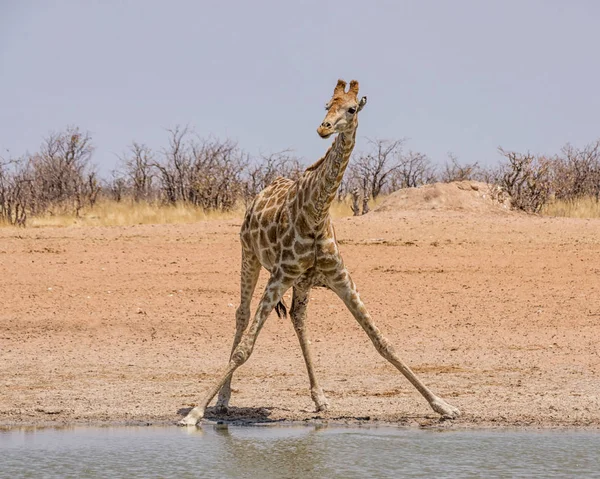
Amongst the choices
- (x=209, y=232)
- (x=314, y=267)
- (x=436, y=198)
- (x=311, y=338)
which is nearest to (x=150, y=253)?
(x=209, y=232)

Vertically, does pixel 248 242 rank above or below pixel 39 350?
above

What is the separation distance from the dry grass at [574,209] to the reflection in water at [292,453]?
42.3 ft

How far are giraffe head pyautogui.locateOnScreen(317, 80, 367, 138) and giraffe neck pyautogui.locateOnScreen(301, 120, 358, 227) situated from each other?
101 millimetres

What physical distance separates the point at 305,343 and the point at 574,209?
521 inches

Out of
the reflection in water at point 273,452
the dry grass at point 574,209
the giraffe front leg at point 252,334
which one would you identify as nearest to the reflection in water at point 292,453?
the reflection in water at point 273,452

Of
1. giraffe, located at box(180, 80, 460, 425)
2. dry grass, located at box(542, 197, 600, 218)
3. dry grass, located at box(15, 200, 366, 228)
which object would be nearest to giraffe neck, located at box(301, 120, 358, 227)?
giraffe, located at box(180, 80, 460, 425)

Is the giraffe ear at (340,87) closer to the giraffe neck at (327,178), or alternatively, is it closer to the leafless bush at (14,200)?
the giraffe neck at (327,178)

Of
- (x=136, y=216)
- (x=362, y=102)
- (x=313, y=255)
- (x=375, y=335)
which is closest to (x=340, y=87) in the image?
(x=362, y=102)

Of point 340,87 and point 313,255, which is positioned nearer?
point 340,87

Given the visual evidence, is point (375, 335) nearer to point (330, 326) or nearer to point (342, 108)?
point (342, 108)

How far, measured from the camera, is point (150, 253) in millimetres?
15438

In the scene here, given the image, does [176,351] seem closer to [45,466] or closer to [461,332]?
[461,332]

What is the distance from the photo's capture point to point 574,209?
20812mm

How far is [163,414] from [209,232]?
8.77 metres
